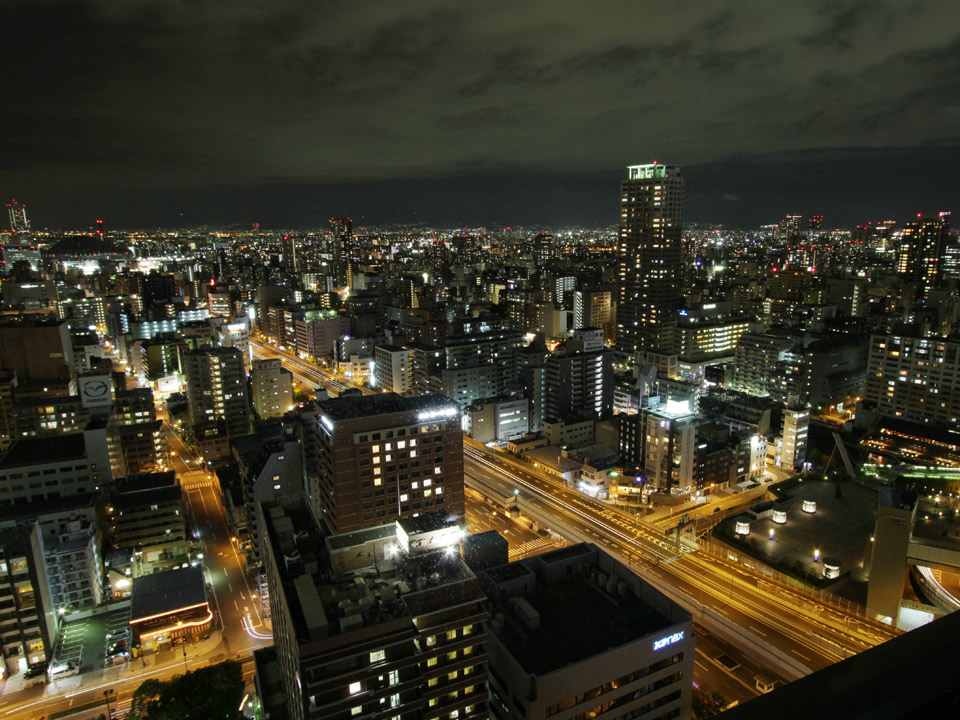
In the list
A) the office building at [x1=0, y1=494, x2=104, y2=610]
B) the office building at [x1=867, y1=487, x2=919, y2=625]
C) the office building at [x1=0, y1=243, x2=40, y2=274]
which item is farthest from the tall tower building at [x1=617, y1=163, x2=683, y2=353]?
the office building at [x1=0, y1=243, x2=40, y2=274]

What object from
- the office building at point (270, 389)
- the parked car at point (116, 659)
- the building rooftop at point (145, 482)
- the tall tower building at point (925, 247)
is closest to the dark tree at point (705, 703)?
the parked car at point (116, 659)

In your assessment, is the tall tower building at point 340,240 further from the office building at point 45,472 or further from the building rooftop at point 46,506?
the building rooftop at point 46,506

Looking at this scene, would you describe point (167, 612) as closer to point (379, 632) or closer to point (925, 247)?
point (379, 632)

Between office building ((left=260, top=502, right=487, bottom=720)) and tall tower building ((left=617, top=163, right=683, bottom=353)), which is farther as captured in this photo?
tall tower building ((left=617, top=163, right=683, bottom=353))

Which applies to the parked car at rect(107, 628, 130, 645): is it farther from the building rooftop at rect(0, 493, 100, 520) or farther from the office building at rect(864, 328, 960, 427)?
the office building at rect(864, 328, 960, 427)

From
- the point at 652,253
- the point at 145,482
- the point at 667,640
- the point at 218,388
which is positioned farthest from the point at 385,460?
the point at 652,253

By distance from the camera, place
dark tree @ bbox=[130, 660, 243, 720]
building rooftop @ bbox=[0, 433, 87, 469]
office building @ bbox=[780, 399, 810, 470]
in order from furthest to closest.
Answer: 1. office building @ bbox=[780, 399, 810, 470]
2. building rooftop @ bbox=[0, 433, 87, 469]
3. dark tree @ bbox=[130, 660, 243, 720]

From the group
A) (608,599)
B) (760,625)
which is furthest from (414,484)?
(760,625)
